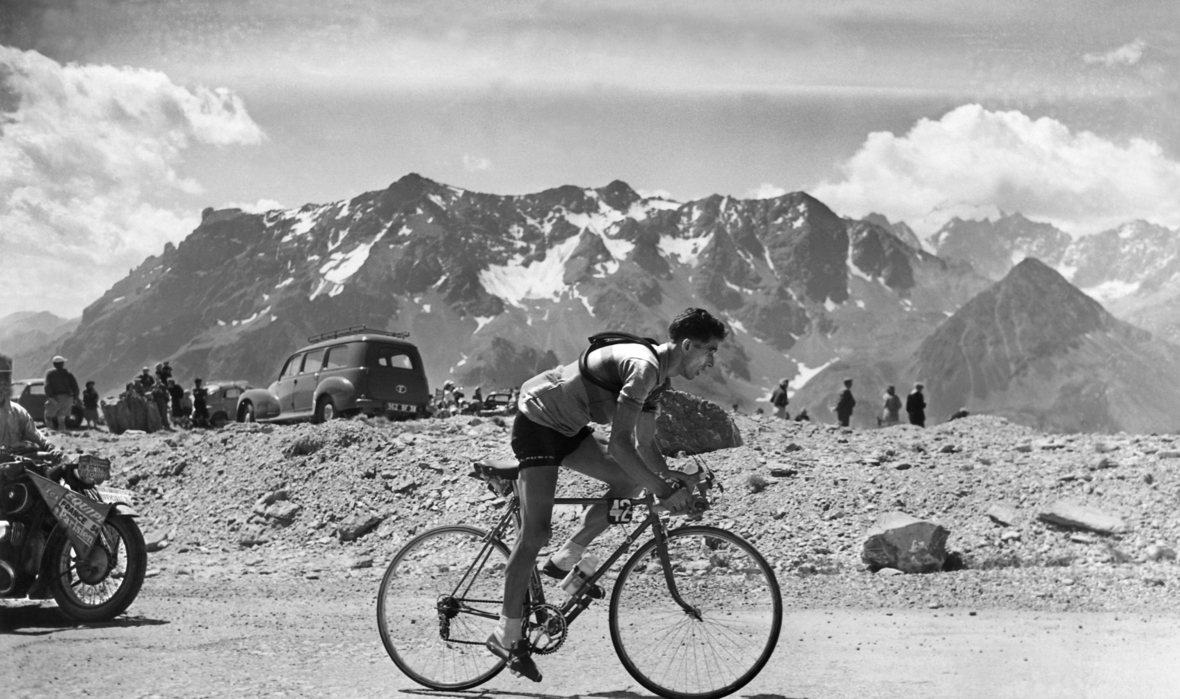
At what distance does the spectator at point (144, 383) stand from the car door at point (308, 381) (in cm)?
500

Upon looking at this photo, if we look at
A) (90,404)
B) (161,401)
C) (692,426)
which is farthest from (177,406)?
(692,426)

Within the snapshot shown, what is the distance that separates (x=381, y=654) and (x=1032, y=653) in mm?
4526

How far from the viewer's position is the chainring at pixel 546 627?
606 centimetres

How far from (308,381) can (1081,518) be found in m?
17.5

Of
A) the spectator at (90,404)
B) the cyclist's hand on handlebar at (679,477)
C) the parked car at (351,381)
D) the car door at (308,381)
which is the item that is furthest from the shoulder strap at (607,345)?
the spectator at (90,404)

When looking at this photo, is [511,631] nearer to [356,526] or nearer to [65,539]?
[65,539]

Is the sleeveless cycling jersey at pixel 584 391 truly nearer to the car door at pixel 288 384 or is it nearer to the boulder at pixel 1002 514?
the boulder at pixel 1002 514

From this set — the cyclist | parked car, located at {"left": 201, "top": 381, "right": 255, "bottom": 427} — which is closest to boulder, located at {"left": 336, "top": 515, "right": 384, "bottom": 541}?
the cyclist

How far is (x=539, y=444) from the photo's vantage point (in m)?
5.84

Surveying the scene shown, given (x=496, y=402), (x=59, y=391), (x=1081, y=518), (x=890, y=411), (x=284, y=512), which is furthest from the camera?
(x=496, y=402)

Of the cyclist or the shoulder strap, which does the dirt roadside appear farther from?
the shoulder strap

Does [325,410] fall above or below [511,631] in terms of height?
above

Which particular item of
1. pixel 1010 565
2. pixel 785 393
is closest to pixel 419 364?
pixel 785 393

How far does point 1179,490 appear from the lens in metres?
14.0
